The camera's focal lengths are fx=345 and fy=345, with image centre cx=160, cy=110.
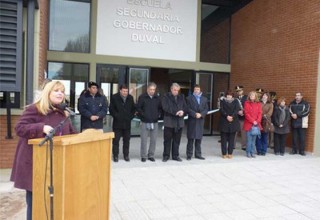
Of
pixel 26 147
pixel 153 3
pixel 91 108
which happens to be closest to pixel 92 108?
pixel 91 108

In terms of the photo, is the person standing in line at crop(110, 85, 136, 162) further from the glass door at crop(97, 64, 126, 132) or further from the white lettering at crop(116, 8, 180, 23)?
the white lettering at crop(116, 8, 180, 23)

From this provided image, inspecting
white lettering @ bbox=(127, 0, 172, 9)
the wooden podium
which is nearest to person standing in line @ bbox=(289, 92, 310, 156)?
white lettering @ bbox=(127, 0, 172, 9)

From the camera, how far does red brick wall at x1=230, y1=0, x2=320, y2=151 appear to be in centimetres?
892

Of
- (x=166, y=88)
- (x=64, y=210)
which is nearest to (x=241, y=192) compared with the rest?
(x=64, y=210)

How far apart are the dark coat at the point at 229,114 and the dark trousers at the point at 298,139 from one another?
6.03 feet

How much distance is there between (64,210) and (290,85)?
8.38m

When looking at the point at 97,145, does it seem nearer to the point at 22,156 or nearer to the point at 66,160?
the point at 66,160

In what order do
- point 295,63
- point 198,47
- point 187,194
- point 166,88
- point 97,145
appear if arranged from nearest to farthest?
point 97,145
point 187,194
point 295,63
point 198,47
point 166,88

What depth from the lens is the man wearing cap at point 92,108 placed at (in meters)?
7.22

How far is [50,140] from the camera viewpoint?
2.48 meters

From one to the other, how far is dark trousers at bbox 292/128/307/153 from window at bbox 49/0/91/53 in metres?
6.44

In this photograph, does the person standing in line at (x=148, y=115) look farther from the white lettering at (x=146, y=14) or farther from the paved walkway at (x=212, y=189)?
the white lettering at (x=146, y=14)

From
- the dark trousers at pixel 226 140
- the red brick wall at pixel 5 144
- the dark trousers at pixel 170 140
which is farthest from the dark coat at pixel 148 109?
the red brick wall at pixel 5 144

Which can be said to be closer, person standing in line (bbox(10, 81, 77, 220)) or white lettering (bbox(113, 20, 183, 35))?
person standing in line (bbox(10, 81, 77, 220))
